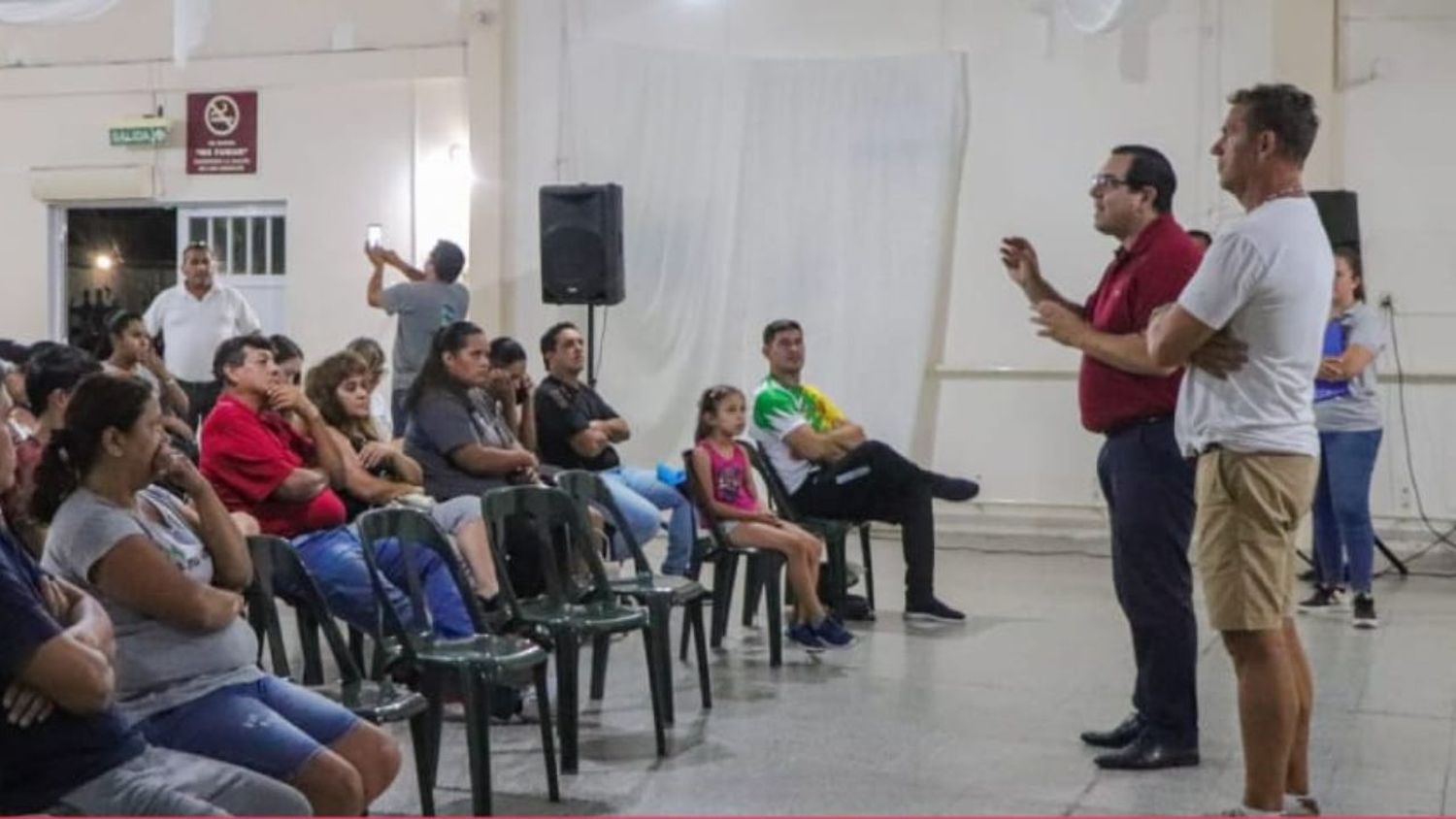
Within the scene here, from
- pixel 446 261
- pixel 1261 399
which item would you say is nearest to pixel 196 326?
pixel 446 261

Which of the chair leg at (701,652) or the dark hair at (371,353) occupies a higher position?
the dark hair at (371,353)

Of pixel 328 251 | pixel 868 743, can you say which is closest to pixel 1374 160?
pixel 868 743

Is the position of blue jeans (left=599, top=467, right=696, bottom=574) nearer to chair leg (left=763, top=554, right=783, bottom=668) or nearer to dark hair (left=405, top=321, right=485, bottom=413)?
chair leg (left=763, top=554, right=783, bottom=668)

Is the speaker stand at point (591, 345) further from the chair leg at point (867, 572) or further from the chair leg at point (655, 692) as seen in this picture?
the chair leg at point (655, 692)

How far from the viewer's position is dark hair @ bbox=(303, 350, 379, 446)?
4875 millimetres

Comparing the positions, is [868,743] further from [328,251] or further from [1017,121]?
[328,251]

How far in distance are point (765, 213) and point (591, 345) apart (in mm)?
1153

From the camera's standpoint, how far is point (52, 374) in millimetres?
3592

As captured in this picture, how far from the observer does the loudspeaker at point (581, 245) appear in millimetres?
8242

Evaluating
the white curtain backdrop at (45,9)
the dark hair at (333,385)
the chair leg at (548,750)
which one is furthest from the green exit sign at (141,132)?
the chair leg at (548,750)

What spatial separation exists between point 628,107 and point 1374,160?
3.80 m

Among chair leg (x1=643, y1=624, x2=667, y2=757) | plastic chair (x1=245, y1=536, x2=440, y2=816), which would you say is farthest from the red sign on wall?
plastic chair (x1=245, y1=536, x2=440, y2=816)

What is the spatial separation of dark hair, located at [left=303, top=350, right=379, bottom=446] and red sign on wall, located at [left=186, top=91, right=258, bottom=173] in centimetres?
516

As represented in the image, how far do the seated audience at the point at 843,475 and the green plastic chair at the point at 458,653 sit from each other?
2357 mm
